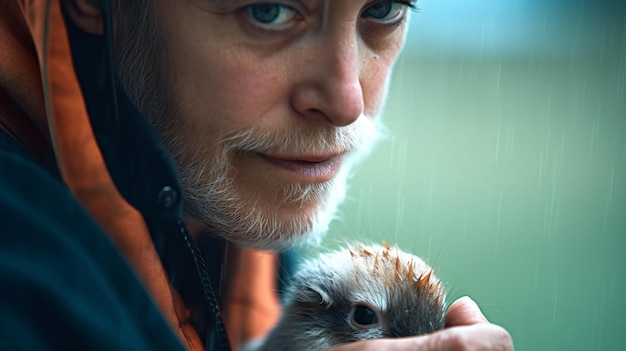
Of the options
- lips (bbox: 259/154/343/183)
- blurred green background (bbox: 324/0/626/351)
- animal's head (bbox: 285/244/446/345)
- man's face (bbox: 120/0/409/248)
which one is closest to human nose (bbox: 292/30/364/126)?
man's face (bbox: 120/0/409/248)

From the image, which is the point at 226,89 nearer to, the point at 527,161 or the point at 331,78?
the point at 331,78

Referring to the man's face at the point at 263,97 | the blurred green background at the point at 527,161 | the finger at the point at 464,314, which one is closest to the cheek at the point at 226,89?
the man's face at the point at 263,97

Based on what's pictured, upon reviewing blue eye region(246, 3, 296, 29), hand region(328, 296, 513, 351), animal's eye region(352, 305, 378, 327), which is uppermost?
blue eye region(246, 3, 296, 29)

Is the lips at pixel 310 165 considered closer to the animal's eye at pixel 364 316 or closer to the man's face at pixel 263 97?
the man's face at pixel 263 97

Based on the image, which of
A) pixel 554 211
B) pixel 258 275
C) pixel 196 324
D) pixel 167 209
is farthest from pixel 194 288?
pixel 554 211

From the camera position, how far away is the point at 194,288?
4.71 feet

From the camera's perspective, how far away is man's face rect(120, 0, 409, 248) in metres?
1.31

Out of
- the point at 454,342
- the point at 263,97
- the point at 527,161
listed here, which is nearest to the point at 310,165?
the point at 263,97

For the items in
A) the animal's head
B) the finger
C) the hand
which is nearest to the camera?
the hand

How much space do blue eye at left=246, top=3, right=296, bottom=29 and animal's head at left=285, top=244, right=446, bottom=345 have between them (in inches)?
21.7

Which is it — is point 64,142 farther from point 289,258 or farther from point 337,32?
point 289,258

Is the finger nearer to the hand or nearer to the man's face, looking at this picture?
the hand

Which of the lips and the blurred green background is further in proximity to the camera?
the blurred green background

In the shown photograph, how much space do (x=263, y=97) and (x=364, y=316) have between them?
50 centimetres
